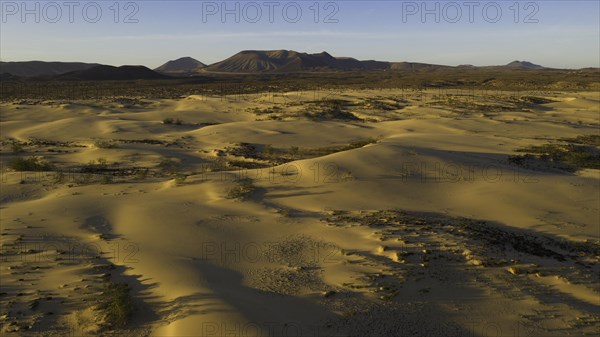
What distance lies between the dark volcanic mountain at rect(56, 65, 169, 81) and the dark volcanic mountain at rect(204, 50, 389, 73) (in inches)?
2257

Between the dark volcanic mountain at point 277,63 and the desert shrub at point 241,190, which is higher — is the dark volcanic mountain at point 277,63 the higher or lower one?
the higher one

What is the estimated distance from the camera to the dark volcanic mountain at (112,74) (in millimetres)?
75094

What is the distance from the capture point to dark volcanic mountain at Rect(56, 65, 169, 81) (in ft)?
246

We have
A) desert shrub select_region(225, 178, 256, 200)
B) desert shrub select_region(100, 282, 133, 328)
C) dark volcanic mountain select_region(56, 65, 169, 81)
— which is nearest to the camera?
desert shrub select_region(100, 282, 133, 328)

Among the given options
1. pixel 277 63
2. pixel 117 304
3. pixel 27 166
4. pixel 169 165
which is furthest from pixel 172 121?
pixel 277 63

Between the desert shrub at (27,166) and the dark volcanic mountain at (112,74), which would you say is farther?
the dark volcanic mountain at (112,74)

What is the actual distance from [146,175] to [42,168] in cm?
308

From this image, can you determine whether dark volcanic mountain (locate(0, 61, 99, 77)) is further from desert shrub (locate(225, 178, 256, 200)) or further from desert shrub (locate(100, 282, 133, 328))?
desert shrub (locate(100, 282, 133, 328))

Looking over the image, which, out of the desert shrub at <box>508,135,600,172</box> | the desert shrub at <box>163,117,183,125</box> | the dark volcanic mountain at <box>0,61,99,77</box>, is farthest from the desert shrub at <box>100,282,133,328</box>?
the dark volcanic mountain at <box>0,61,99,77</box>

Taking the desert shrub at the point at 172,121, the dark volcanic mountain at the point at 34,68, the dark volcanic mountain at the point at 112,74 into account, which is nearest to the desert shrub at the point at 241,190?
the desert shrub at the point at 172,121

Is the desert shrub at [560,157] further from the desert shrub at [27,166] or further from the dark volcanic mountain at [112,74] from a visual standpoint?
the dark volcanic mountain at [112,74]

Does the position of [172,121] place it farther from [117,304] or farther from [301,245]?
[117,304]

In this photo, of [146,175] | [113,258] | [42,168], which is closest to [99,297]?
[113,258]

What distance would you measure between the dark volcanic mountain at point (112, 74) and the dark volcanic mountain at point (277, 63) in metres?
57.3
